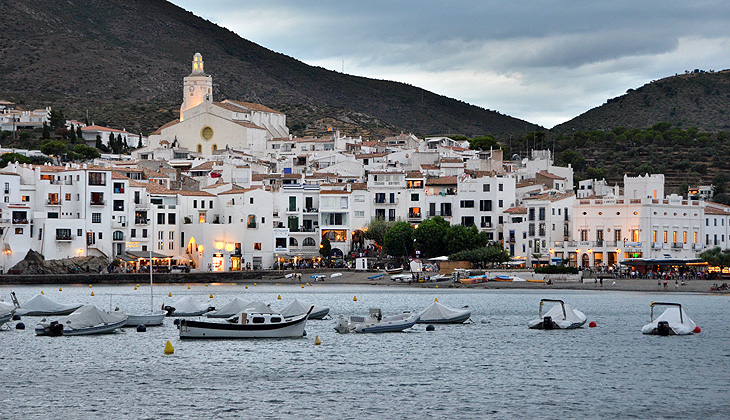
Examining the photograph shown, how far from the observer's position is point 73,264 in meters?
99.6

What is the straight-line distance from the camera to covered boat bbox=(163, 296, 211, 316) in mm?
62062

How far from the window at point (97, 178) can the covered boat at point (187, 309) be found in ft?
144

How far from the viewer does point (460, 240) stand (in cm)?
10112

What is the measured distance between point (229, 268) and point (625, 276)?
38.0 meters

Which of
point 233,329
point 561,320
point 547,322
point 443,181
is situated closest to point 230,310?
point 233,329

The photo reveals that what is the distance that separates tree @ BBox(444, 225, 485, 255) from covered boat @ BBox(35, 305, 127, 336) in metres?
52.1

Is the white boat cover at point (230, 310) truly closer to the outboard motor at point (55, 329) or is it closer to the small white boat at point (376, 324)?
the small white boat at point (376, 324)

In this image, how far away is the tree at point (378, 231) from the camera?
4212 inches

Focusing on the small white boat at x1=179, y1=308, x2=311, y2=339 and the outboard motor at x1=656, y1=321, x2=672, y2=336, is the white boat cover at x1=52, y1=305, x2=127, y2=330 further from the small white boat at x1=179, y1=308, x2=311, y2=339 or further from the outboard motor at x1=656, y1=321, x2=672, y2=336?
the outboard motor at x1=656, y1=321, x2=672, y2=336

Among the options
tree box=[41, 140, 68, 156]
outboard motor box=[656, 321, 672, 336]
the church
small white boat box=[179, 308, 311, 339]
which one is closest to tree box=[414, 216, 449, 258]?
outboard motor box=[656, 321, 672, 336]

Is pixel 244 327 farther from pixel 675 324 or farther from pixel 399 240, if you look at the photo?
pixel 399 240

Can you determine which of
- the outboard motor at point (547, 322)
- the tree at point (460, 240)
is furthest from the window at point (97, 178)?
the outboard motor at point (547, 322)

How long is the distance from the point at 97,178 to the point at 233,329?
57290 millimetres

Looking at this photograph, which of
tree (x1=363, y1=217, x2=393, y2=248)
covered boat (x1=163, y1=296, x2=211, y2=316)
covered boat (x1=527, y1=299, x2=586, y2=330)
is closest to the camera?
covered boat (x1=527, y1=299, x2=586, y2=330)
